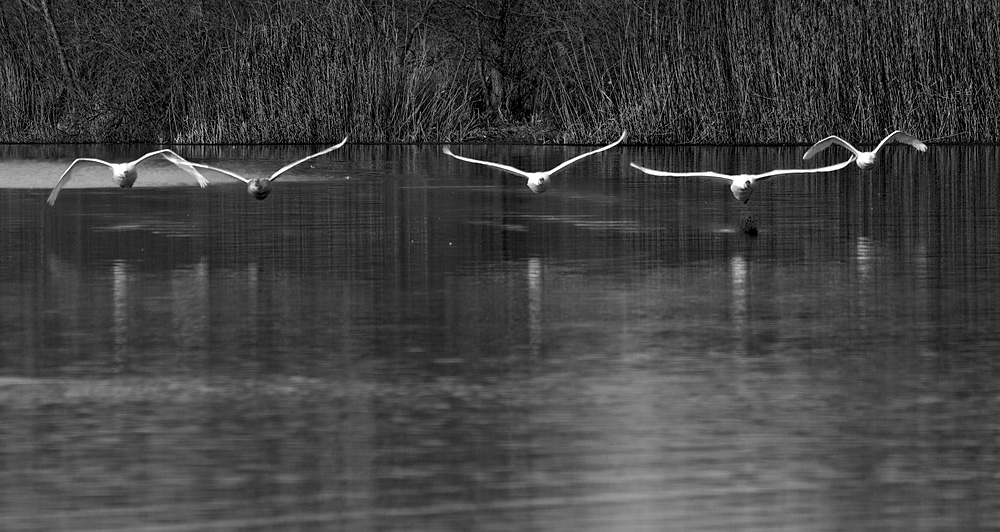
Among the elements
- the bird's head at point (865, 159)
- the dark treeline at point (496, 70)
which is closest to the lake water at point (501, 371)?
the bird's head at point (865, 159)

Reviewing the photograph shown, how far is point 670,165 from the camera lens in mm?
28641

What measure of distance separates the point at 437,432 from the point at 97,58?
31.4 metres

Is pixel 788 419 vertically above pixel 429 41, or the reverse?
pixel 429 41

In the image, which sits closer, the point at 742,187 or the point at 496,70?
the point at 742,187

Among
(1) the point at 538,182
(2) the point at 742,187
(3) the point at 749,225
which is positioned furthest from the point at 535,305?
(3) the point at 749,225

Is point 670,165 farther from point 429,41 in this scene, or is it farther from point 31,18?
point 31,18

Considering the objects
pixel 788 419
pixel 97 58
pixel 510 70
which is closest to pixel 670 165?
pixel 510 70

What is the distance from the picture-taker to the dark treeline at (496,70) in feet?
109

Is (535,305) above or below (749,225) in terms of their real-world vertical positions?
below

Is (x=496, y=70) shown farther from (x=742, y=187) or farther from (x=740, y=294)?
(x=740, y=294)

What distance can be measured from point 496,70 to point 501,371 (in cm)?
3041

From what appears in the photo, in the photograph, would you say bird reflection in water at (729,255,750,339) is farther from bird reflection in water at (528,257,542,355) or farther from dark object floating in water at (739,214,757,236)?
dark object floating in water at (739,214,757,236)

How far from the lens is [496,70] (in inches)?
1583

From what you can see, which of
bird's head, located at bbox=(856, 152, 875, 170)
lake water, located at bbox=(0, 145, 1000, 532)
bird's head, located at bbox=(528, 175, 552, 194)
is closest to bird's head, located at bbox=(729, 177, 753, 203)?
lake water, located at bbox=(0, 145, 1000, 532)
